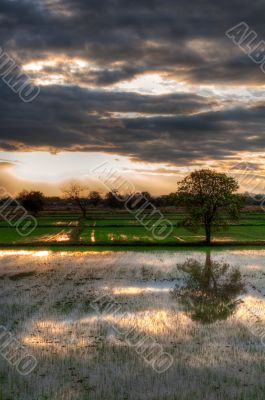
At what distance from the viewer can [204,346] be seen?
570 inches

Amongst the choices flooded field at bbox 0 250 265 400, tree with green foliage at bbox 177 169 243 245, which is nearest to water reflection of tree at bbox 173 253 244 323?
flooded field at bbox 0 250 265 400

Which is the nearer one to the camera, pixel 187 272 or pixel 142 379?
pixel 142 379

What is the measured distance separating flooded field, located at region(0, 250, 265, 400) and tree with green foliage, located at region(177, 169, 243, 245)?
1984 centimetres

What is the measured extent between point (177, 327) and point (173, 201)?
38.7 metres

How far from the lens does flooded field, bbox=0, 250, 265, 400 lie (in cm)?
1122

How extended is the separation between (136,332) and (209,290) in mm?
9579

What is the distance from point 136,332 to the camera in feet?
52.5

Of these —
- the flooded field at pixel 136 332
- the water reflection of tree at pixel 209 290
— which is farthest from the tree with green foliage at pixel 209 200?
the flooded field at pixel 136 332

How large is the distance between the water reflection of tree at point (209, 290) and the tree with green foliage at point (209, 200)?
1663 centimetres

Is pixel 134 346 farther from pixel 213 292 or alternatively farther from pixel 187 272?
pixel 187 272

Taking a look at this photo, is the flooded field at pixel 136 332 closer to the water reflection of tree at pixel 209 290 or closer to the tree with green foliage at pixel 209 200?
the water reflection of tree at pixel 209 290

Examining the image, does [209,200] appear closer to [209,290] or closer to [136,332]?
[209,290]

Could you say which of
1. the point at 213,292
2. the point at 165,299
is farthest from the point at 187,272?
the point at 165,299

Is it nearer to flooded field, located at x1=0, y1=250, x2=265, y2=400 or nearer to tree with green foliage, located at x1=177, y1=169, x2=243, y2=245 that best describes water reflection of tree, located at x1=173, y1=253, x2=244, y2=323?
flooded field, located at x1=0, y1=250, x2=265, y2=400
